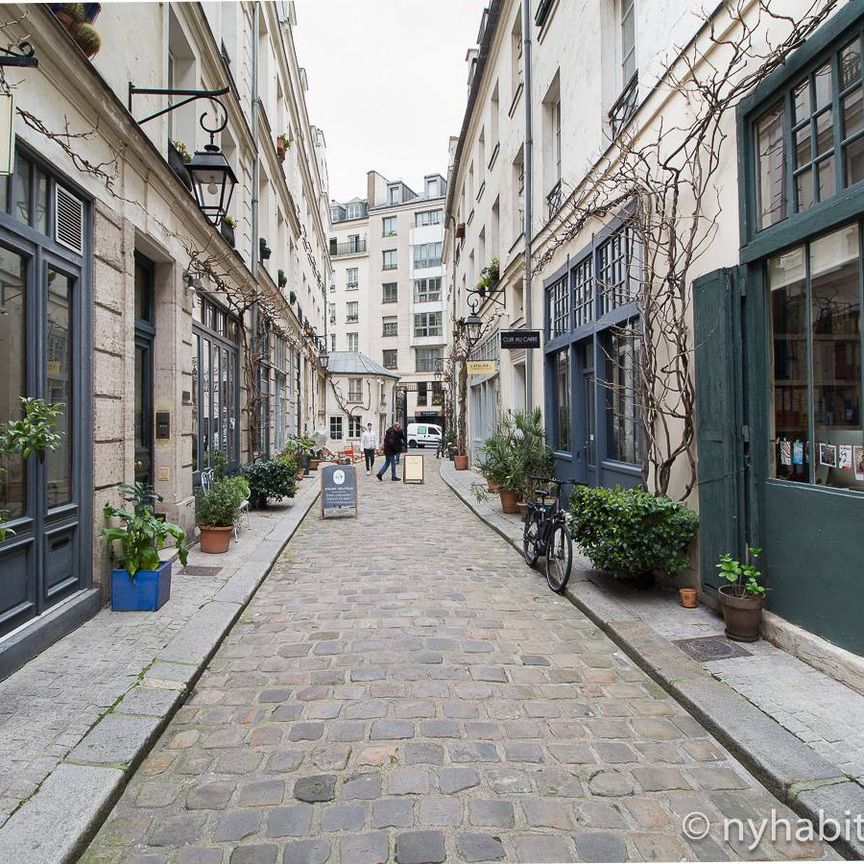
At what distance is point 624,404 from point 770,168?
371 centimetres

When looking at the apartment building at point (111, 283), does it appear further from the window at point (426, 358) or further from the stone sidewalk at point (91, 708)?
the window at point (426, 358)

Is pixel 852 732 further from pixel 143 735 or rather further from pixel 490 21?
pixel 490 21

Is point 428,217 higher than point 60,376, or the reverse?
point 428,217

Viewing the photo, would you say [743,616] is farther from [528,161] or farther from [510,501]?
[528,161]

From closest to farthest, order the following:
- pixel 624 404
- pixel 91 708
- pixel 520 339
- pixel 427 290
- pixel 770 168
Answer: pixel 91 708 → pixel 770 168 → pixel 624 404 → pixel 520 339 → pixel 427 290

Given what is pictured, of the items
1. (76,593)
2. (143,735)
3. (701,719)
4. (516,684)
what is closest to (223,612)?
(76,593)

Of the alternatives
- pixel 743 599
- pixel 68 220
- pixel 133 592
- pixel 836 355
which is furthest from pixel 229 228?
pixel 743 599

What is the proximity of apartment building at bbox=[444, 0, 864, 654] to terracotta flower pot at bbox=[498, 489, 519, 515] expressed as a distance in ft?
7.95

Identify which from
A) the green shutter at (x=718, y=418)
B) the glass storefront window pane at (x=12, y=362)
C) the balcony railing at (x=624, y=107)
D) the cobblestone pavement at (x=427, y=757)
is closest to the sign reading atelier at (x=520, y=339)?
the balcony railing at (x=624, y=107)

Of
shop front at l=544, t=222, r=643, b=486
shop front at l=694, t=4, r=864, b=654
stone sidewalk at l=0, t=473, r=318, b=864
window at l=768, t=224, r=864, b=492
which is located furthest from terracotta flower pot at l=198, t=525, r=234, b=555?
window at l=768, t=224, r=864, b=492

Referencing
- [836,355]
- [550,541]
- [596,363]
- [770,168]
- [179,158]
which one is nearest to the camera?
[836,355]

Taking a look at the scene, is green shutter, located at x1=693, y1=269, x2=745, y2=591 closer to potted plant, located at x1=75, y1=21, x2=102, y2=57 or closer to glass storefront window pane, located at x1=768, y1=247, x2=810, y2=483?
glass storefront window pane, located at x1=768, y1=247, x2=810, y2=483

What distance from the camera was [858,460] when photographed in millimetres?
3730

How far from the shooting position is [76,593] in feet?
15.9
